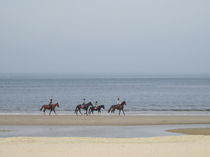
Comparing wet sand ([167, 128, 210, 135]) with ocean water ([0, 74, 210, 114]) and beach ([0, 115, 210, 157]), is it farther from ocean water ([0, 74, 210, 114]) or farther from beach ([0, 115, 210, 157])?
ocean water ([0, 74, 210, 114])

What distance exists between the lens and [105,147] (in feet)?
49.8

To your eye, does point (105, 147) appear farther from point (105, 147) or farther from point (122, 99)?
point (122, 99)

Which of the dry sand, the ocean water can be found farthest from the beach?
the ocean water

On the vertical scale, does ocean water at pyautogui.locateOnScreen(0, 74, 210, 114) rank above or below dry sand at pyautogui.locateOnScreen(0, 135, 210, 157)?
above

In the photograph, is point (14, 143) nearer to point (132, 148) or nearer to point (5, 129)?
point (132, 148)

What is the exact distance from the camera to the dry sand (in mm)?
13938

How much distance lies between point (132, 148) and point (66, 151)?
2231mm

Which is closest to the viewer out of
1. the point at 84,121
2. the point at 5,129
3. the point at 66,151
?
the point at 66,151

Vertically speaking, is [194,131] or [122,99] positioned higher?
[122,99]

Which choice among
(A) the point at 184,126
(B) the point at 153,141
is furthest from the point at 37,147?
(A) the point at 184,126

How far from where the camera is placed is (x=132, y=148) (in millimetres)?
14938

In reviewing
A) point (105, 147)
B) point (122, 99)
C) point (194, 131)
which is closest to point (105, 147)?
point (105, 147)

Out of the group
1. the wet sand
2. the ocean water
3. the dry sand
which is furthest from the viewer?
the ocean water

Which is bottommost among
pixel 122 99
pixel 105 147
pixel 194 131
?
pixel 105 147
